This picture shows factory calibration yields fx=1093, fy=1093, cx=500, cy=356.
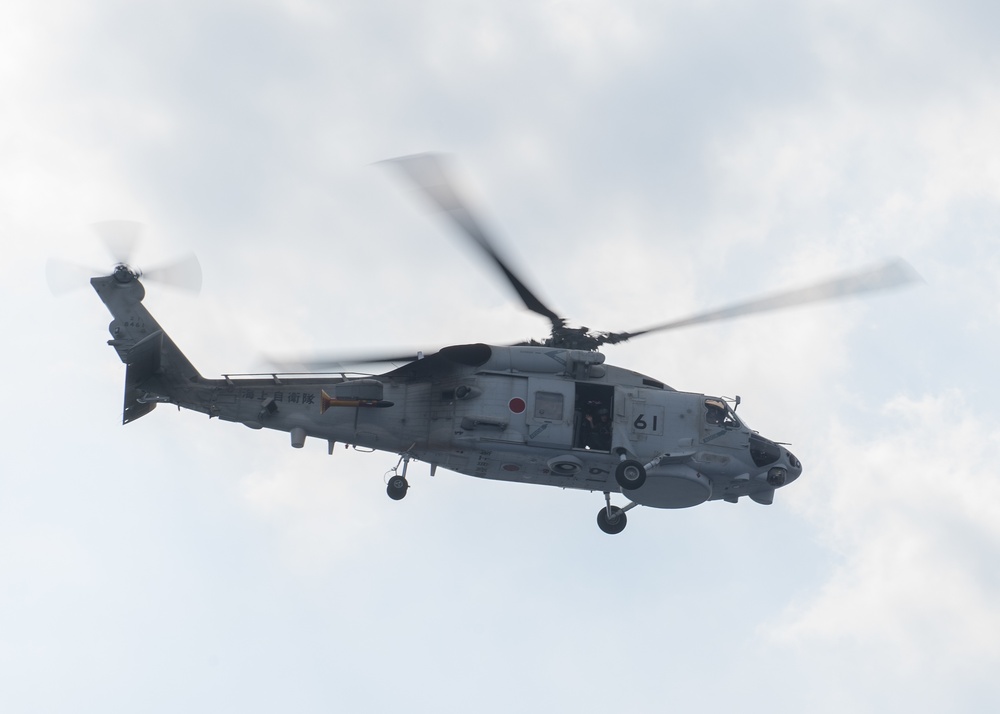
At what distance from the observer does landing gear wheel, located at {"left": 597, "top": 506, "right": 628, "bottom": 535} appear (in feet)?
92.8

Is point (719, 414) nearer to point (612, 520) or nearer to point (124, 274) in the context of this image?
point (612, 520)

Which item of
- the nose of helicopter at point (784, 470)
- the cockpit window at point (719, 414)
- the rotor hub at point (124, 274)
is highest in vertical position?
the rotor hub at point (124, 274)

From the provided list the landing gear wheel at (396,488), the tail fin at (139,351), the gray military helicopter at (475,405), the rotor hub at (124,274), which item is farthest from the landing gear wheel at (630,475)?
the rotor hub at (124,274)

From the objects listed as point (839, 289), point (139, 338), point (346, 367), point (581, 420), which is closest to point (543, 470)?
point (581, 420)

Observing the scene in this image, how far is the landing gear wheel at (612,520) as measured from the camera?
92.8ft

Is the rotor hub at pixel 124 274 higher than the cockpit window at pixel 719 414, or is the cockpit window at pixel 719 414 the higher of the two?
the rotor hub at pixel 124 274

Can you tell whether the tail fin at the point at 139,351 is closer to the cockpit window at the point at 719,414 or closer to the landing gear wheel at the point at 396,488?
the landing gear wheel at the point at 396,488

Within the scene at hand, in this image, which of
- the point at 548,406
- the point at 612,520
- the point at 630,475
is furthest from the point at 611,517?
the point at 548,406

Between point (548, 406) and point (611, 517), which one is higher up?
point (548, 406)

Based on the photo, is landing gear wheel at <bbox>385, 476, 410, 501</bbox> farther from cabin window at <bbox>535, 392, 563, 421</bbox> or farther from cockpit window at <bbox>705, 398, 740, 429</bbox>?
cockpit window at <bbox>705, 398, 740, 429</bbox>

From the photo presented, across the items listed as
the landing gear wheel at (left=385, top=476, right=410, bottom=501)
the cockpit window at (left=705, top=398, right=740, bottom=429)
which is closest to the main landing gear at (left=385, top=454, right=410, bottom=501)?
the landing gear wheel at (left=385, top=476, right=410, bottom=501)

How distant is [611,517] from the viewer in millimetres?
28281

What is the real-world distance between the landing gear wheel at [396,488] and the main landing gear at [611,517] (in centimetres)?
529

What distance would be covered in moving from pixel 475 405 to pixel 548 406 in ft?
5.94
